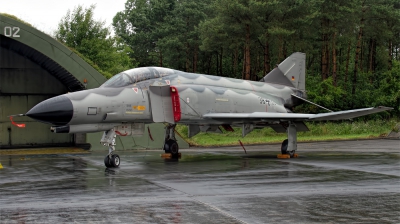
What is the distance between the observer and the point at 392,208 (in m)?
7.30

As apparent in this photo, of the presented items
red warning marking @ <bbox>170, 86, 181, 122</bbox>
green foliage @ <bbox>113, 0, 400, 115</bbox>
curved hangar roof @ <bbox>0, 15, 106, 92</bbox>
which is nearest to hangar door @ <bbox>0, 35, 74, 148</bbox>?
curved hangar roof @ <bbox>0, 15, 106, 92</bbox>

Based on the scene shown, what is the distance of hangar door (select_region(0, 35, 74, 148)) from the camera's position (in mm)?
23234

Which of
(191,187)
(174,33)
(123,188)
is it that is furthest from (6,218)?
(174,33)

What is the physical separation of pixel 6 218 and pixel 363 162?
10.5 meters

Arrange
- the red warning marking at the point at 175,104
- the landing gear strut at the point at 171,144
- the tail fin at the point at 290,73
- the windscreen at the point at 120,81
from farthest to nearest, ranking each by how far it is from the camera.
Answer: the tail fin at the point at 290,73 → the landing gear strut at the point at 171,144 → the red warning marking at the point at 175,104 → the windscreen at the point at 120,81

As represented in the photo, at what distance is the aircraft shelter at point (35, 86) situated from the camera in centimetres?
2078

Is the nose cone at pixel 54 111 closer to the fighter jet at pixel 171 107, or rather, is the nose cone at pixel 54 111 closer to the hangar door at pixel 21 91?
the fighter jet at pixel 171 107

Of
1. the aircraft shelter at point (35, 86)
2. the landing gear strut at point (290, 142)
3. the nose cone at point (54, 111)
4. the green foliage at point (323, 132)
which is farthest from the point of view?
the green foliage at point (323, 132)

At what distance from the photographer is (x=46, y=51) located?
19.9 meters

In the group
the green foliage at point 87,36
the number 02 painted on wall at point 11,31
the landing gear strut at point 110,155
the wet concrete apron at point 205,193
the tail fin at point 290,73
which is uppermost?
the green foliage at point 87,36

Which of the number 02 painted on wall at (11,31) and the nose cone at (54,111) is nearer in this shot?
the nose cone at (54,111)

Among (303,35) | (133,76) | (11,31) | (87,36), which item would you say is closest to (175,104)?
(133,76)

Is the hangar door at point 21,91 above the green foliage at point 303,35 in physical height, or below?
below

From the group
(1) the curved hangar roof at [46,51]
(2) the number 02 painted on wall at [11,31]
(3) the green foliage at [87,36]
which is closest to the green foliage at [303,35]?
(3) the green foliage at [87,36]
